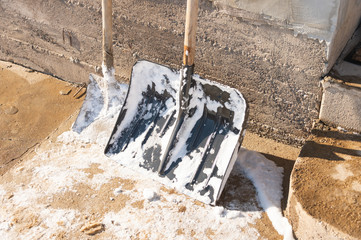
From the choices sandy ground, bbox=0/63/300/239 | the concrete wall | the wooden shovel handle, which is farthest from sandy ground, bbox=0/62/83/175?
the concrete wall

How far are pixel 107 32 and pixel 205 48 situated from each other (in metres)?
0.89

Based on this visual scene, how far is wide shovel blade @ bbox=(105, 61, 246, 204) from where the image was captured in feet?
10.8

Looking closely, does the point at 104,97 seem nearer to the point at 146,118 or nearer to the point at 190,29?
the point at 146,118

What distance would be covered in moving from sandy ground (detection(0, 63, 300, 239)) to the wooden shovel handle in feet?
3.44

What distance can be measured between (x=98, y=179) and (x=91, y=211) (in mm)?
338

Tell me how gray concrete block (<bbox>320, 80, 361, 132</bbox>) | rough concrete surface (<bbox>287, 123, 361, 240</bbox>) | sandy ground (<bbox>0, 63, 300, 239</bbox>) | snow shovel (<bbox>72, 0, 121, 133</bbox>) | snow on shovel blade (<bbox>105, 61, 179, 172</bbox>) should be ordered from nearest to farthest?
rough concrete surface (<bbox>287, 123, 361, 240</bbox>) < sandy ground (<bbox>0, 63, 300, 239</bbox>) < gray concrete block (<bbox>320, 80, 361, 132</bbox>) < snow on shovel blade (<bbox>105, 61, 179, 172</bbox>) < snow shovel (<bbox>72, 0, 121, 133</bbox>)

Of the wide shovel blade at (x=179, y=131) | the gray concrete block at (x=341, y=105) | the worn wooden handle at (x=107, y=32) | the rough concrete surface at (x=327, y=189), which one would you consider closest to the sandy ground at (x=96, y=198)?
the wide shovel blade at (x=179, y=131)

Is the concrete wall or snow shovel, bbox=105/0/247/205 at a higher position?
the concrete wall

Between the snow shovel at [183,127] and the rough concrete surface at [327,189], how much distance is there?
552mm

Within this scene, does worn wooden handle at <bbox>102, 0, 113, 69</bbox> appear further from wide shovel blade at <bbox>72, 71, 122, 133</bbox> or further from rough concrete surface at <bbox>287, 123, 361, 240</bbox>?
rough concrete surface at <bbox>287, 123, 361, 240</bbox>

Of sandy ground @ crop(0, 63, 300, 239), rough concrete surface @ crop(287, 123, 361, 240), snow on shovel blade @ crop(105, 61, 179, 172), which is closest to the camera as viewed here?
rough concrete surface @ crop(287, 123, 361, 240)

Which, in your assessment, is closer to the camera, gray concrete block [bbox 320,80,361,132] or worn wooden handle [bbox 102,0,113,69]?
gray concrete block [bbox 320,80,361,132]

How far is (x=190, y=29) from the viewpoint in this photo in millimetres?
3186

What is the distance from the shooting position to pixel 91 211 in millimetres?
3230
